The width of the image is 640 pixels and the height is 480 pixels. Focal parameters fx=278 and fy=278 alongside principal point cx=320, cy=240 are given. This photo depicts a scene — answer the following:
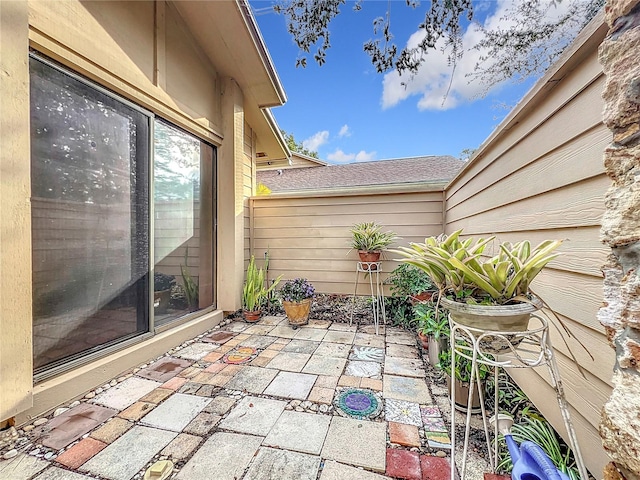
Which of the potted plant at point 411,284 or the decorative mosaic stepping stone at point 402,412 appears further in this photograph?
the potted plant at point 411,284

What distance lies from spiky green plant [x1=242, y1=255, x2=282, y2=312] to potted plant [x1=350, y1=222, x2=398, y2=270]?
115cm

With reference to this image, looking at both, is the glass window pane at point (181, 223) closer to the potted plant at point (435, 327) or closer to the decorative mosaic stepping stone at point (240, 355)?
the decorative mosaic stepping stone at point (240, 355)

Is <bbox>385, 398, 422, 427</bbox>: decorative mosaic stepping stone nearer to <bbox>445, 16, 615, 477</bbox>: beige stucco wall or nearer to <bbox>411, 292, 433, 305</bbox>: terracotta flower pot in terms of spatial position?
<bbox>445, 16, 615, 477</bbox>: beige stucco wall

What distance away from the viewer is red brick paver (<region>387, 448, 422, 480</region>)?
1251 millimetres

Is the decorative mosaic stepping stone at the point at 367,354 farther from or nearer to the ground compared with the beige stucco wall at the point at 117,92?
nearer to the ground

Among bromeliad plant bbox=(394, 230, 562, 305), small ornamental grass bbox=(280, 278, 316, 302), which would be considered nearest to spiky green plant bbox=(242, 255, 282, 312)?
small ornamental grass bbox=(280, 278, 316, 302)

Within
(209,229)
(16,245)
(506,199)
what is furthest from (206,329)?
(506,199)

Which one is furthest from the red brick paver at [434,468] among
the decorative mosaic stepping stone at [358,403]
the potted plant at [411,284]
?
the potted plant at [411,284]

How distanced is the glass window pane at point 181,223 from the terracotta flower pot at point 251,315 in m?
0.46

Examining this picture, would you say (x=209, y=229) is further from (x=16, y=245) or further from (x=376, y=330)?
(x=376, y=330)

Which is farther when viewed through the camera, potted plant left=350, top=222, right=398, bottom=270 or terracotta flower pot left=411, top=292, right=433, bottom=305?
potted plant left=350, top=222, right=398, bottom=270

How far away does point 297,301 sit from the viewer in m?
3.32

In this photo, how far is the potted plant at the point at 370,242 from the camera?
11.0 feet

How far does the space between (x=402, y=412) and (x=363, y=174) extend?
8.57 meters
